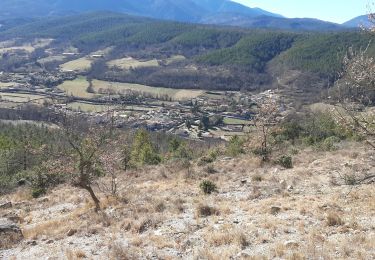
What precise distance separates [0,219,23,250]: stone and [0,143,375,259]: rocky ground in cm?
26

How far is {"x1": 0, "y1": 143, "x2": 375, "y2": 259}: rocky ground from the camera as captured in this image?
1250 cm

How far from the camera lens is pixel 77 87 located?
14725 centimetres

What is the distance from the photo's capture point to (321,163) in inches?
974

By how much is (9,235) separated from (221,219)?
816cm

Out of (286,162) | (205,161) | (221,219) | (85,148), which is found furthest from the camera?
(205,161)

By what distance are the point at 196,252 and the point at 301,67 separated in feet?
460

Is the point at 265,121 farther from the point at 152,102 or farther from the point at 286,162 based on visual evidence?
the point at 152,102

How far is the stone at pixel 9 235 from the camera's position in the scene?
16.4m

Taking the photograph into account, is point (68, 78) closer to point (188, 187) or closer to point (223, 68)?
point (223, 68)

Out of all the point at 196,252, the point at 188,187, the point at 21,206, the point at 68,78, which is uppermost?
the point at 196,252

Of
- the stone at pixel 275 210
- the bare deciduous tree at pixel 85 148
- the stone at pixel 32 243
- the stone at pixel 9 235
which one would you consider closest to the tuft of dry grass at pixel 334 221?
the stone at pixel 275 210

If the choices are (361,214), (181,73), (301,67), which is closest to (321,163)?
(361,214)

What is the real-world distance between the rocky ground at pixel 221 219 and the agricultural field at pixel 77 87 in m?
110

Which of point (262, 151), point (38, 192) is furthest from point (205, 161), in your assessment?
point (38, 192)
